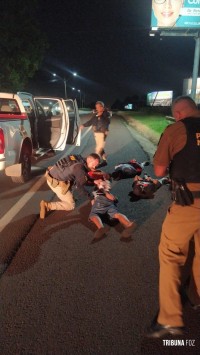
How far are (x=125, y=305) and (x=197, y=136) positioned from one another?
1706 millimetres

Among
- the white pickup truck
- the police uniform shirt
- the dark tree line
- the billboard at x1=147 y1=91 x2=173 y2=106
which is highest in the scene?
the dark tree line

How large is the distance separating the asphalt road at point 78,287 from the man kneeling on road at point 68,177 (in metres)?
0.18

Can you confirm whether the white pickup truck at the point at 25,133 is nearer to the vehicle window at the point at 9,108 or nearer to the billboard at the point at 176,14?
the vehicle window at the point at 9,108

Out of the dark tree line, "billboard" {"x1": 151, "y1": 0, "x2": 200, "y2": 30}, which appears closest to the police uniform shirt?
"billboard" {"x1": 151, "y1": 0, "x2": 200, "y2": 30}

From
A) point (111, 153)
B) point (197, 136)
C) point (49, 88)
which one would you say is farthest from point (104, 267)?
point (49, 88)

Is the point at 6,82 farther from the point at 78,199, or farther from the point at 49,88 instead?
the point at 49,88

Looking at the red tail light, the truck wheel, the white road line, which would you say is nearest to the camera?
the white road line

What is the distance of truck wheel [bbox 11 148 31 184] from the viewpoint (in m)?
7.44

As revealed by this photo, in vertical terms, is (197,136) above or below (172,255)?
above

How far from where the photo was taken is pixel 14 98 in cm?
782

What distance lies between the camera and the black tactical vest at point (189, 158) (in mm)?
2584

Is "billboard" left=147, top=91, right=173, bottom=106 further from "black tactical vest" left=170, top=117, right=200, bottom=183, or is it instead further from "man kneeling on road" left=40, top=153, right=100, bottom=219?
"black tactical vest" left=170, top=117, right=200, bottom=183

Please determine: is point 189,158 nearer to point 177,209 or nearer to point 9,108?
point 177,209

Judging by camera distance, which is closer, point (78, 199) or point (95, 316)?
point (95, 316)
